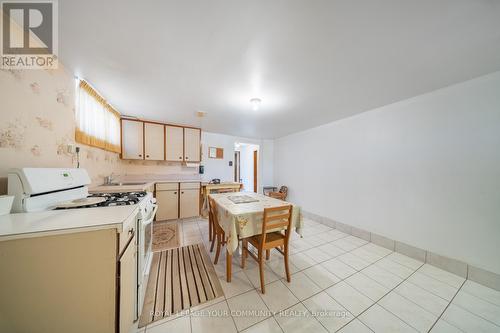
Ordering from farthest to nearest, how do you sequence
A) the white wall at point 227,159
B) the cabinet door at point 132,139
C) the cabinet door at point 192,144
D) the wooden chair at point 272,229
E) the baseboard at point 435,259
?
1. the white wall at point 227,159
2. the cabinet door at point 192,144
3. the cabinet door at point 132,139
4. the baseboard at point 435,259
5. the wooden chair at point 272,229

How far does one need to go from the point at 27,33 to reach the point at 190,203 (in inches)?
122

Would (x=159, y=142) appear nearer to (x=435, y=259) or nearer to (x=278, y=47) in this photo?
(x=278, y=47)

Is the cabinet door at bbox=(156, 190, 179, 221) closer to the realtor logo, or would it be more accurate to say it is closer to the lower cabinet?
the lower cabinet

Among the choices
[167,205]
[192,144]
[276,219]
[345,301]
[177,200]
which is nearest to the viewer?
[345,301]

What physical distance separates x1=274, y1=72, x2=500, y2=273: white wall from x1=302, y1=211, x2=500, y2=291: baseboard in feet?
0.24

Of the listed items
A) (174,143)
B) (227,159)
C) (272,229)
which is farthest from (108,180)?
(272,229)

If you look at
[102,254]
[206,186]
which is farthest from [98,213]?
[206,186]

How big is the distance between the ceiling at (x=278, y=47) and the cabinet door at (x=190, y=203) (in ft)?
7.04

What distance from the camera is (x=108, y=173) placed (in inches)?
105

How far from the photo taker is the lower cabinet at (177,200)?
328 cm

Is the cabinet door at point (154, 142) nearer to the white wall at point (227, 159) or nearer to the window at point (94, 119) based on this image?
the window at point (94, 119)

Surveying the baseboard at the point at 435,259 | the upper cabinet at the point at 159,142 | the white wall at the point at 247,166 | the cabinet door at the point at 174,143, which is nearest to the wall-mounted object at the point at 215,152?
the upper cabinet at the point at 159,142

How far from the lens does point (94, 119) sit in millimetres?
2088

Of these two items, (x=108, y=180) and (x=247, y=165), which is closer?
(x=108, y=180)
